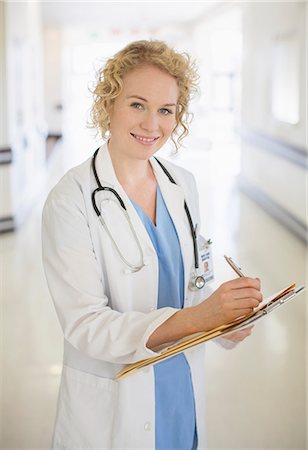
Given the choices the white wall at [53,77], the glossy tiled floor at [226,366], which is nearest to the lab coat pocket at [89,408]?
the glossy tiled floor at [226,366]

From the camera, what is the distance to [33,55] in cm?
832

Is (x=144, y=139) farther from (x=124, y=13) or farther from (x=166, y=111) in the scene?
(x=124, y=13)

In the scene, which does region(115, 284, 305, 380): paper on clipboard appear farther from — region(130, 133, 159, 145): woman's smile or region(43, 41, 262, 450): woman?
region(130, 133, 159, 145): woman's smile

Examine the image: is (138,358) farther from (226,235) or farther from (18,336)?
(226,235)

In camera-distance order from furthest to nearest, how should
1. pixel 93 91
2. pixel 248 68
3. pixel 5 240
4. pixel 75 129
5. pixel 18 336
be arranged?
pixel 75 129 < pixel 248 68 < pixel 5 240 < pixel 18 336 < pixel 93 91

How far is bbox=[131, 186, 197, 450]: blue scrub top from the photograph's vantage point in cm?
148

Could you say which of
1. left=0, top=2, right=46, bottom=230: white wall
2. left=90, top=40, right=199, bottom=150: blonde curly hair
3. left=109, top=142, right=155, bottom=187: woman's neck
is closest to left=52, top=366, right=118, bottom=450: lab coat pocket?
left=109, top=142, right=155, bottom=187: woman's neck

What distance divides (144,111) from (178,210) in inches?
10.8

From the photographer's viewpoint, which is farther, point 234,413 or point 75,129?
point 75,129

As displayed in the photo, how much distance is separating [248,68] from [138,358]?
24.3 feet

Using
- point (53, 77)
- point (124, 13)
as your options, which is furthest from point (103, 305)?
point (53, 77)

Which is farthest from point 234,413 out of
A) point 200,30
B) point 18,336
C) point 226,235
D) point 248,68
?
point 200,30

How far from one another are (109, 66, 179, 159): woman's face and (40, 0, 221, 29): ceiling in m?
9.28

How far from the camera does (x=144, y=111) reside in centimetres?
137
